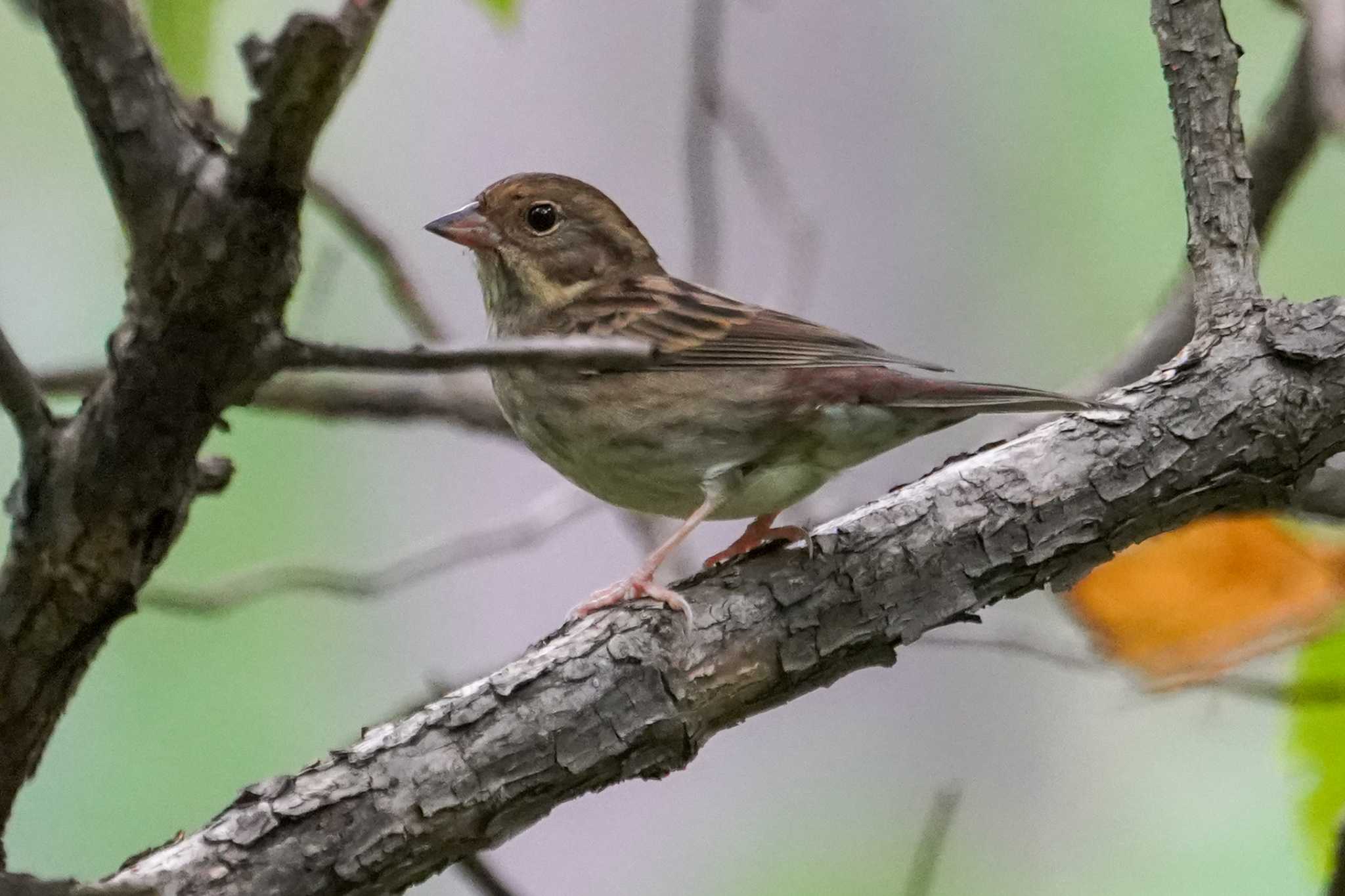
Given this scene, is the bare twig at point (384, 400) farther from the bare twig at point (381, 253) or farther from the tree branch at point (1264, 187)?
the tree branch at point (1264, 187)

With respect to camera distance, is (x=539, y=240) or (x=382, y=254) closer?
(x=539, y=240)

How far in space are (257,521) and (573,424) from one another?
3.40 meters

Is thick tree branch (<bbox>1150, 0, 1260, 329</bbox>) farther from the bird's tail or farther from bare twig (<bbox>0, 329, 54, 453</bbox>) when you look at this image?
bare twig (<bbox>0, 329, 54, 453</bbox>)

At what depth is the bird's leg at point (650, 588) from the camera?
9.95ft

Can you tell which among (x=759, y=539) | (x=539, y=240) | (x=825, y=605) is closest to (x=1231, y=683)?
(x=825, y=605)

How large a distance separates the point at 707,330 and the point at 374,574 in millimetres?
1421

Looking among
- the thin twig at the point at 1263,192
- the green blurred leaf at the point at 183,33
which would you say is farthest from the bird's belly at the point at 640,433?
the green blurred leaf at the point at 183,33

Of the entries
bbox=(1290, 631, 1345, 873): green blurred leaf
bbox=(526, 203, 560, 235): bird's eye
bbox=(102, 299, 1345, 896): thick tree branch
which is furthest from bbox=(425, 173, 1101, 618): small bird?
bbox=(1290, 631, 1345, 873): green blurred leaf

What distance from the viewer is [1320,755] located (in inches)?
123

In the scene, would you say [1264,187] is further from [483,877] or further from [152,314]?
[152,314]

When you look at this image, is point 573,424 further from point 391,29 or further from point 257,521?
point 391,29

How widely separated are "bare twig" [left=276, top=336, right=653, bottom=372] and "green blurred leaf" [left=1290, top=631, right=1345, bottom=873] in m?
1.97

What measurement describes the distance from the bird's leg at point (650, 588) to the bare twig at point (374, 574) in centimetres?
109

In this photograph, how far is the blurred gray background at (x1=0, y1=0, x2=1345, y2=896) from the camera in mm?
6355
